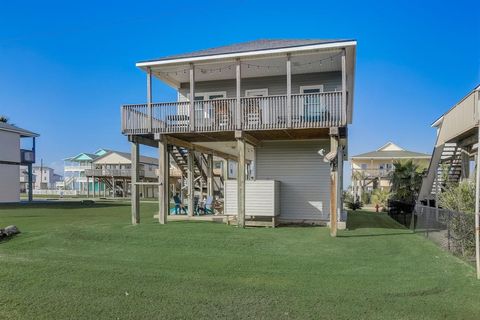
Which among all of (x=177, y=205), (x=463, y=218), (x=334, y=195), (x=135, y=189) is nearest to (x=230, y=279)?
(x=463, y=218)

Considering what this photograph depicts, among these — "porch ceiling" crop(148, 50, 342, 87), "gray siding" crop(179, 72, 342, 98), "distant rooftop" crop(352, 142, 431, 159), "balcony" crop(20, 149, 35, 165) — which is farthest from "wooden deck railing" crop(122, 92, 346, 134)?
"distant rooftop" crop(352, 142, 431, 159)

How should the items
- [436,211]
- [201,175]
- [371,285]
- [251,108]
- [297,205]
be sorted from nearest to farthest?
[371,285] → [436,211] → [251,108] → [297,205] → [201,175]

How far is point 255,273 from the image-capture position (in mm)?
7070

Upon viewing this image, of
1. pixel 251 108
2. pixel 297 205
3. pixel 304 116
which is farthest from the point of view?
pixel 297 205

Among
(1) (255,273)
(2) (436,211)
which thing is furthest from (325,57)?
(1) (255,273)

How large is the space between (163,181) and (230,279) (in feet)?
27.2

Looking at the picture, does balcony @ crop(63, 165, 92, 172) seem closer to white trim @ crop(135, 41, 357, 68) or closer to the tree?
the tree

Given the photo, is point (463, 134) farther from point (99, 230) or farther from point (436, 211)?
point (99, 230)

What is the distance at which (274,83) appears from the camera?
53.7 ft

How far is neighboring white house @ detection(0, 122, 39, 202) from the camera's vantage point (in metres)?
31.0

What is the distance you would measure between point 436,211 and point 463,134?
496 cm

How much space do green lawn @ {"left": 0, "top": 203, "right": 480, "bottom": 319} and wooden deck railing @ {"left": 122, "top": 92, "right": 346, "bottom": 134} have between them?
4187mm

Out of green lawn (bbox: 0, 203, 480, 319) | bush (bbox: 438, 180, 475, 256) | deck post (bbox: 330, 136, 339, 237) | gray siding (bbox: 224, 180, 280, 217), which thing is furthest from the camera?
gray siding (bbox: 224, 180, 280, 217)

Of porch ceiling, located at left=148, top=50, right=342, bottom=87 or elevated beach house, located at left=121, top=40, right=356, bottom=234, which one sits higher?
porch ceiling, located at left=148, top=50, right=342, bottom=87
